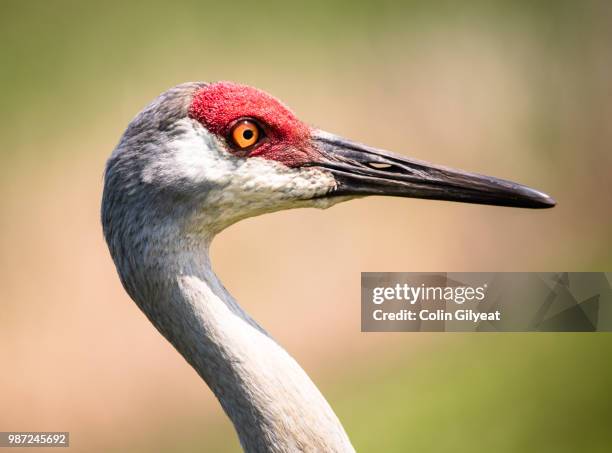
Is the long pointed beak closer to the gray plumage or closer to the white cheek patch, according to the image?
the white cheek patch

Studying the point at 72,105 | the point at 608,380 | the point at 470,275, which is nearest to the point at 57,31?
the point at 72,105

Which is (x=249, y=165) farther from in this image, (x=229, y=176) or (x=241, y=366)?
(x=241, y=366)

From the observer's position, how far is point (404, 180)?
2086 millimetres

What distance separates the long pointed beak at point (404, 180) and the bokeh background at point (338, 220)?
Result: 3.05m

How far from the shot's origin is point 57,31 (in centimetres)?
556

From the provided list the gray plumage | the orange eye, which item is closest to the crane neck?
the gray plumage

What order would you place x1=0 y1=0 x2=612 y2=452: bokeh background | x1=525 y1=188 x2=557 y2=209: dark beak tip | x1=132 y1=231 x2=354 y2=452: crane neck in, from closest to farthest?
x1=132 y1=231 x2=354 y2=452: crane neck
x1=525 y1=188 x2=557 y2=209: dark beak tip
x1=0 y1=0 x2=612 y2=452: bokeh background

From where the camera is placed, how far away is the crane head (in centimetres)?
190

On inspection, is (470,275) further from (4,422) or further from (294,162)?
(294,162)

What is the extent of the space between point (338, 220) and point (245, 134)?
13.4 feet

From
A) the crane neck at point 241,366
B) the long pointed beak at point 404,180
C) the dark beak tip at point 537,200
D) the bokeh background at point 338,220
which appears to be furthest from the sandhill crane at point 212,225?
the bokeh background at point 338,220

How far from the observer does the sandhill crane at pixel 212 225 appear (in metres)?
1.87

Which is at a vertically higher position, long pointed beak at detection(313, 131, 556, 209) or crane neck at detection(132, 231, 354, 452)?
long pointed beak at detection(313, 131, 556, 209)

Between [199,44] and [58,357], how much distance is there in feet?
8.68
